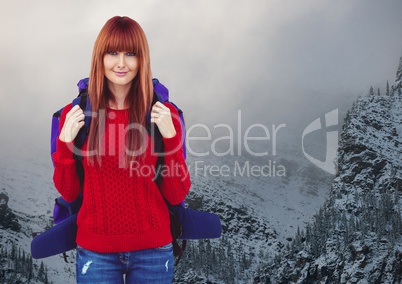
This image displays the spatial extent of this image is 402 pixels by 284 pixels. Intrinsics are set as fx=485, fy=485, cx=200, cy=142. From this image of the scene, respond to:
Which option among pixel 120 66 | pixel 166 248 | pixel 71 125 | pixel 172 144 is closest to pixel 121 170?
pixel 172 144

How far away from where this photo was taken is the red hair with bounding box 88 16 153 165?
6492mm

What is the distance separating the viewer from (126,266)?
6.48m

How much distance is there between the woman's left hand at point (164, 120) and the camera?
6453 millimetres

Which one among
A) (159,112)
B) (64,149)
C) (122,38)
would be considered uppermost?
(122,38)

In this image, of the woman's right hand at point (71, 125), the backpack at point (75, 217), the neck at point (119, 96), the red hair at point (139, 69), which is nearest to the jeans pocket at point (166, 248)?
the backpack at point (75, 217)

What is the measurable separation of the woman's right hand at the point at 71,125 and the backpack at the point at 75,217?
0.17m

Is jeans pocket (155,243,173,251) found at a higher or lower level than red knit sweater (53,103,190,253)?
lower

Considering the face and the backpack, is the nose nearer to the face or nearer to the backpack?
the face

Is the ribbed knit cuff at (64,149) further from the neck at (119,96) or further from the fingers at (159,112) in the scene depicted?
the fingers at (159,112)

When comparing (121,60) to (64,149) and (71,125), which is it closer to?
(71,125)

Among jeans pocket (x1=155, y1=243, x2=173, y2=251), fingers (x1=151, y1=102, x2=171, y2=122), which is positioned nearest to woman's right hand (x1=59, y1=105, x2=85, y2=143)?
fingers (x1=151, y1=102, x2=171, y2=122)

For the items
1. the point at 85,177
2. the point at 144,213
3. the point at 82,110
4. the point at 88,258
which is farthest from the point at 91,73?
the point at 88,258

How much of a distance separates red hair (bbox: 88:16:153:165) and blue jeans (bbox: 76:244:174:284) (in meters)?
1.27

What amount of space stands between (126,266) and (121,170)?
1.28m
